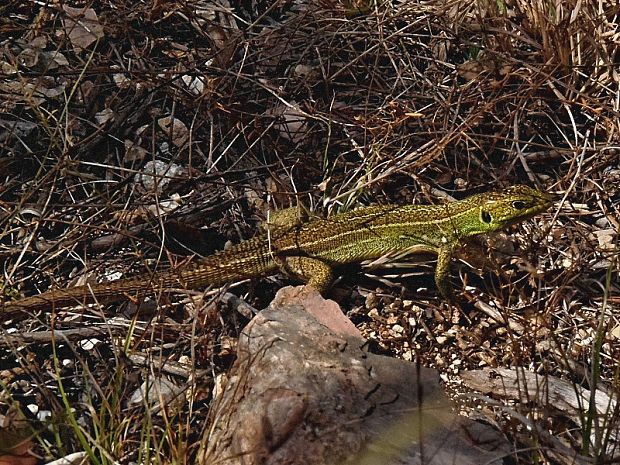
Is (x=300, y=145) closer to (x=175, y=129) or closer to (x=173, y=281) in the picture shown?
(x=175, y=129)

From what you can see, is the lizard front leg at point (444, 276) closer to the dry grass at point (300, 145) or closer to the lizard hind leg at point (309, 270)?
the dry grass at point (300, 145)

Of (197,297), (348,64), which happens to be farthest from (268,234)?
(348,64)

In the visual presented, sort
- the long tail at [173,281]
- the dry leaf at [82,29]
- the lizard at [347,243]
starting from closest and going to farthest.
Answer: the long tail at [173,281] → the lizard at [347,243] → the dry leaf at [82,29]

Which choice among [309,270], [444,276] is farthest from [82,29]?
[444,276]

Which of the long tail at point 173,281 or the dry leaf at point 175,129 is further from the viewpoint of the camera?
the dry leaf at point 175,129

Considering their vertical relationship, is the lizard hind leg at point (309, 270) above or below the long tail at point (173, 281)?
below

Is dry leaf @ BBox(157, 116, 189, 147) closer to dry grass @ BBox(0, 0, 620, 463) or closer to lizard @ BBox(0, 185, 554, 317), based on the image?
dry grass @ BBox(0, 0, 620, 463)

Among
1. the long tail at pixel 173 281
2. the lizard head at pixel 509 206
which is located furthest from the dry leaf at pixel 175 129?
the lizard head at pixel 509 206
